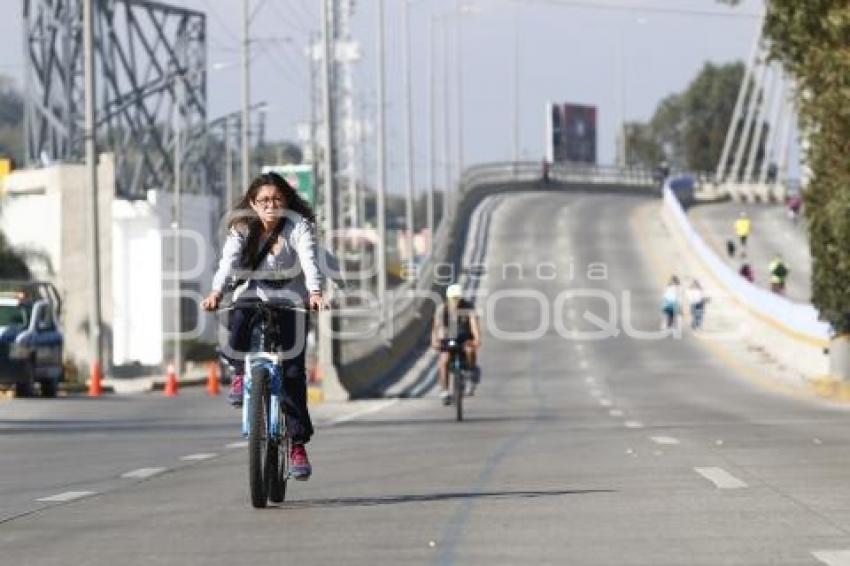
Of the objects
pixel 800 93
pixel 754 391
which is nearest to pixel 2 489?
pixel 800 93

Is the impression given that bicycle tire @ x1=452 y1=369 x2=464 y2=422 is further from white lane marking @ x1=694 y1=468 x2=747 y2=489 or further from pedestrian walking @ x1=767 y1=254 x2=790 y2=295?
pedestrian walking @ x1=767 y1=254 x2=790 y2=295

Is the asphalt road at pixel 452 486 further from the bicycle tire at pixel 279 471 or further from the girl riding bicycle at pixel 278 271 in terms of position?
the girl riding bicycle at pixel 278 271

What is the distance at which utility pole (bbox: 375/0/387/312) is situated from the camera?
196 feet

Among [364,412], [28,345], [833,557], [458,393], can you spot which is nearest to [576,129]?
[28,345]

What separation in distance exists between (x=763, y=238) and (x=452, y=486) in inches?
3240

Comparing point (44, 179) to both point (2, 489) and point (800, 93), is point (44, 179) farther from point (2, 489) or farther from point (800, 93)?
point (2, 489)

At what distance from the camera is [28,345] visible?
38.2m

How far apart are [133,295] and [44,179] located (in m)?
8.55

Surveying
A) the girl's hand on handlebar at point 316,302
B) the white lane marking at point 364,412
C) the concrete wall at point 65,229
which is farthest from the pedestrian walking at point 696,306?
the girl's hand on handlebar at point 316,302

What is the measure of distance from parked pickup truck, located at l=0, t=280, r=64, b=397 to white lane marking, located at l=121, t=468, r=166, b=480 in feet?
68.4

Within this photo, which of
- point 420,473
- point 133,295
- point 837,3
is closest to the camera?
point 420,473

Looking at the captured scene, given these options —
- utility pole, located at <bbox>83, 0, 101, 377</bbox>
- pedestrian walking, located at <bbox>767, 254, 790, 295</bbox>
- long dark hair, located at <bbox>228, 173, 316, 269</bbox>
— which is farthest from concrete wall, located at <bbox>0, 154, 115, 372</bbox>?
long dark hair, located at <bbox>228, 173, 316, 269</bbox>

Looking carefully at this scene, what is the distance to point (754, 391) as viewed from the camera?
41750 millimetres

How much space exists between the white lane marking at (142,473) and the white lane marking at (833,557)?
721 centimetres
